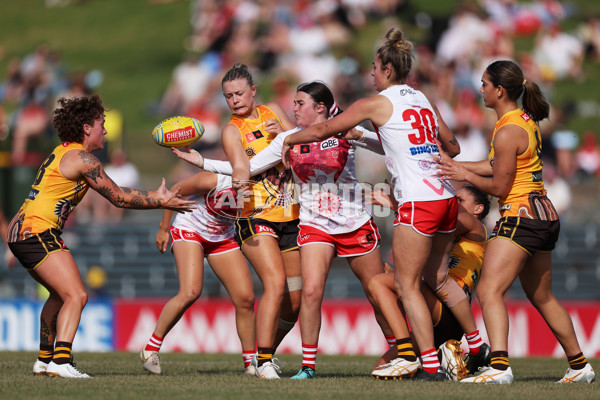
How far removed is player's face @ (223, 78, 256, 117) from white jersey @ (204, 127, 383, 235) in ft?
1.64

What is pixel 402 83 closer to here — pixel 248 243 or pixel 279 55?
pixel 248 243

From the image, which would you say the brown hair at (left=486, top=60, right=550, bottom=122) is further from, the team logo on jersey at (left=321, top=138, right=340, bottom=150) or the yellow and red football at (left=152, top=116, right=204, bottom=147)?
the yellow and red football at (left=152, top=116, right=204, bottom=147)

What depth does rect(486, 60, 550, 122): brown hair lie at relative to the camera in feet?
22.7

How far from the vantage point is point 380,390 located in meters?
6.17

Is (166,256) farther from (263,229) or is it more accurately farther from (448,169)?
(448,169)

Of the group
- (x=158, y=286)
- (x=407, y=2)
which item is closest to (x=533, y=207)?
(x=158, y=286)

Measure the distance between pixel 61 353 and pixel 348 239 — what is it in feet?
8.20

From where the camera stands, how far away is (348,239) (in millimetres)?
7289

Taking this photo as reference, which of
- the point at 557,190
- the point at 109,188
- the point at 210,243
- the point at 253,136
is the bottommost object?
the point at 210,243

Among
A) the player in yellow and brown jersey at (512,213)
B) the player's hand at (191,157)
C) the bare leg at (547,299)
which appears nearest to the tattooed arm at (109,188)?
the player's hand at (191,157)

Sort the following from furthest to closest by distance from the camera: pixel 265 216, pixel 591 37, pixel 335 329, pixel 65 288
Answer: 1. pixel 591 37
2. pixel 335 329
3. pixel 265 216
4. pixel 65 288

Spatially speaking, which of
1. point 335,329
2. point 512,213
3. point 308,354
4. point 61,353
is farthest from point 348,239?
point 335,329

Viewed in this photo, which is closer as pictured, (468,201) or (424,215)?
(424,215)

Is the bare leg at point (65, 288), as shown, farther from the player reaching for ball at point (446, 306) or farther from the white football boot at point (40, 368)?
the player reaching for ball at point (446, 306)
